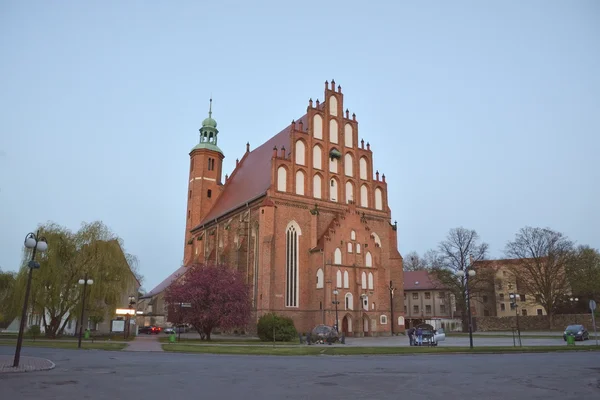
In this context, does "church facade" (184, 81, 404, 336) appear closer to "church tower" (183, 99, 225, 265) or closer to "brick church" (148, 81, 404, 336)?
"brick church" (148, 81, 404, 336)

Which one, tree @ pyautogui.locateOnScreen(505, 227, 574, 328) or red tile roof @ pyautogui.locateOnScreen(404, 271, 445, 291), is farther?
red tile roof @ pyautogui.locateOnScreen(404, 271, 445, 291)

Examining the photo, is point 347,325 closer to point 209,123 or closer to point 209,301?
point 209,301

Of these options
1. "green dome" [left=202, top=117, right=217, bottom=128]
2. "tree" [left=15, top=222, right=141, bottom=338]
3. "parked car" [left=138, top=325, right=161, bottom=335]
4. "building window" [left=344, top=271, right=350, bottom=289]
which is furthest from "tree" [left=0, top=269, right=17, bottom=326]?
"green dome" [left=202, top=117, right=217, bottom=128]

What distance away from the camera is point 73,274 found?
38625 millimetres

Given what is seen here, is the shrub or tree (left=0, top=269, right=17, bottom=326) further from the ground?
tree (left=0, top=269, right=17, bottom=326)

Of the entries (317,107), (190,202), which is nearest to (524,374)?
(317,107)

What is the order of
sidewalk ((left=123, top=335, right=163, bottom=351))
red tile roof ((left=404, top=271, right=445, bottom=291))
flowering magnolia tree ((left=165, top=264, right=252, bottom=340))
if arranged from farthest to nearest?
red tile roof ((left=404, top=271, right=445, bottom=291)) → flowering magnolia tree ((left=165, top=264, right=252, bottom=340)) → sidewalk ((left=123, top=335, right=163, bottom=351))

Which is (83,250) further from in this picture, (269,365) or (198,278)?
(269,365)

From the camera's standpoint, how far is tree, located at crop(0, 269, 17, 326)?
39.0 m

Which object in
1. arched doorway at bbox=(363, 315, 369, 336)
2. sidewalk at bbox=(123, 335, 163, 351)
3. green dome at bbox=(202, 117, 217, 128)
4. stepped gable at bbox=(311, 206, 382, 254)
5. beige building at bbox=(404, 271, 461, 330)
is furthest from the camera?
beige building at bbox=(404, 271, 461, 330)

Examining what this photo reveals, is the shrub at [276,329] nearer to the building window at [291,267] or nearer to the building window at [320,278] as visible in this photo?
the building window at [291,267]

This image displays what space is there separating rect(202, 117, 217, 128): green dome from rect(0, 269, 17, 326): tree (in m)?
30.5

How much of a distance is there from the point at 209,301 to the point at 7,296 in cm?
2076

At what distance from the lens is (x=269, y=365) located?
55.5 feet
